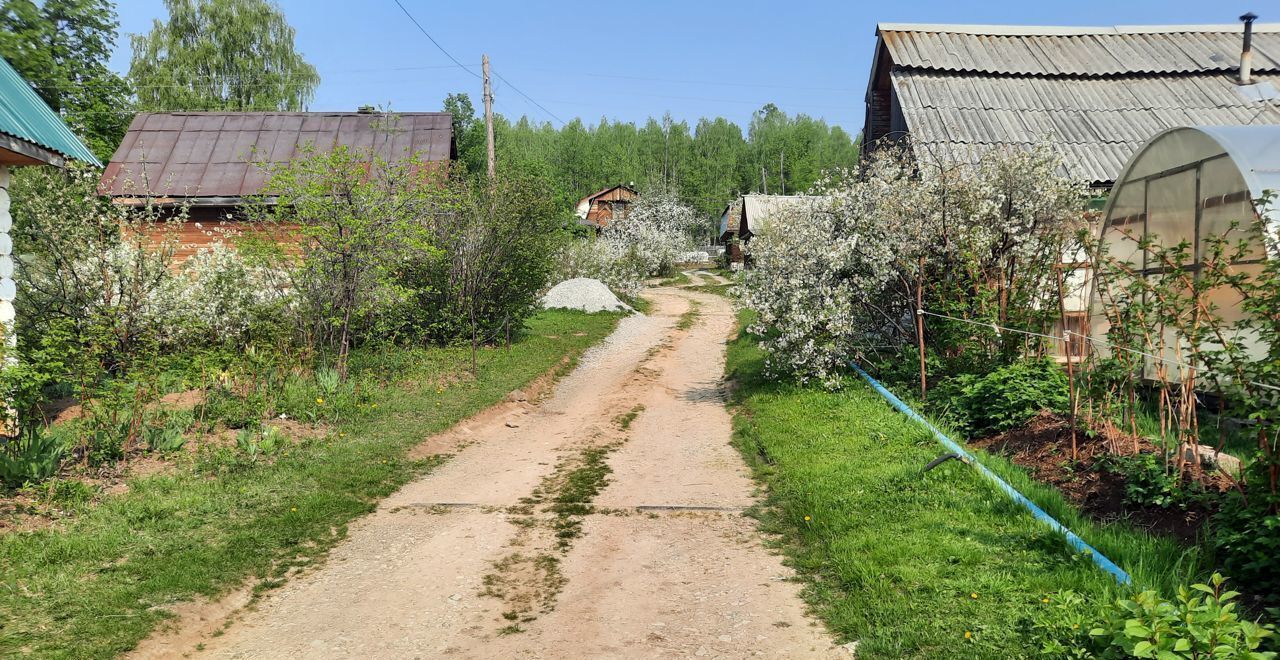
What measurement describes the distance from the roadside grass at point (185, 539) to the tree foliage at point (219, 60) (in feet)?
117

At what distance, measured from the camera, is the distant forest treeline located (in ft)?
266

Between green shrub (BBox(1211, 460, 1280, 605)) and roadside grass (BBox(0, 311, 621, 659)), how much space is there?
19.7 feet

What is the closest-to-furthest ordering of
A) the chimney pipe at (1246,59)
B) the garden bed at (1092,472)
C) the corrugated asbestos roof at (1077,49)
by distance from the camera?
the garden bed at (1092,472)
the chimney pipe at (1246,59)
the corrugated asbestos roof at (1077,49)

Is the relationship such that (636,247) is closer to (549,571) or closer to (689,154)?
(549,571)

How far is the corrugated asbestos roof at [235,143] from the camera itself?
20.3 metres

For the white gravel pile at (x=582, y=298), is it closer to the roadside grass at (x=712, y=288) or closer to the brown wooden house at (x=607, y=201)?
the roadside grass at (x=712, y=288)

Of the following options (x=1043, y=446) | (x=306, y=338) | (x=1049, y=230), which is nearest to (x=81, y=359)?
(x=306, y=338)

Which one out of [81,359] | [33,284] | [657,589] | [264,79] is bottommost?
[657,589]

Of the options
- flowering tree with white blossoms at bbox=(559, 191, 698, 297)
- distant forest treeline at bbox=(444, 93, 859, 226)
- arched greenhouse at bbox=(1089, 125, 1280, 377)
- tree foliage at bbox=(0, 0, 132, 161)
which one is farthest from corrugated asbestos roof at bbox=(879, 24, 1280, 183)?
distant forest treeline at bbox=(444, 93, 859, 226)

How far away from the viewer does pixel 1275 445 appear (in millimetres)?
4219

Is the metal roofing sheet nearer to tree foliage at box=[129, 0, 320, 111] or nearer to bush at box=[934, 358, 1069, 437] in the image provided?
bush at box=[934, 358, 1069, 437]

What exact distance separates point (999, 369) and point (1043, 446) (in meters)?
1.56

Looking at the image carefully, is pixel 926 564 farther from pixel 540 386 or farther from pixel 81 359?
pixel 540 386

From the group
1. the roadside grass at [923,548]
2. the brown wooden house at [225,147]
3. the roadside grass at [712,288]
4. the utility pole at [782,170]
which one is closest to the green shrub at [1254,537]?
the roadside grass at [923,548]
